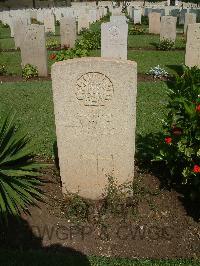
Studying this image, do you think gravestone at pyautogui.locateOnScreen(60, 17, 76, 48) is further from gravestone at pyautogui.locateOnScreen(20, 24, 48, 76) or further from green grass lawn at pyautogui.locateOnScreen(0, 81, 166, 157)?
green grass lawn at pyautogui.locateOnScreen(0, 81, 166, 157)

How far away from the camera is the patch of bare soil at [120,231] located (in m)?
3.69

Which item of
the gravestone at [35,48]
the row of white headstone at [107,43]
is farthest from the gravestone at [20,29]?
the gravestone at [35,48]

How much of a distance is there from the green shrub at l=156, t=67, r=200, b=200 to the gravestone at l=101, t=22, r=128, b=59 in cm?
625

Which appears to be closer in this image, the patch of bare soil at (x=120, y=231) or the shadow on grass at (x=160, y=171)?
the patch of bare soil at (x=120, y=231)

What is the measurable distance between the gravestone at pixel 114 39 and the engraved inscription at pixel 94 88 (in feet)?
23.0

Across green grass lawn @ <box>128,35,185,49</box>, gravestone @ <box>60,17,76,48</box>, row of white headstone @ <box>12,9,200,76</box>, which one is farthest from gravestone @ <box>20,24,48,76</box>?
green grass lawn @ <box>128,35,185,49</box>

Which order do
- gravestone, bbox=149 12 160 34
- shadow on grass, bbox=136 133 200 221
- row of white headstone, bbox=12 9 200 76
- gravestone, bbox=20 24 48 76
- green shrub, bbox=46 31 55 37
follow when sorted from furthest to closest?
green shrub, bbox=46 31 55 37 < gravestone, bbox=149 12 160 34 < gravestone, bbox=20 24 48 76 < row of white headstone, bbox=12 9 200 76 < shadow on grass, bbox=136 133 200 221

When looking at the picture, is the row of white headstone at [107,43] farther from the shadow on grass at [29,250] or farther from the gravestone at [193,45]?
the shadow on grass at [29,250]

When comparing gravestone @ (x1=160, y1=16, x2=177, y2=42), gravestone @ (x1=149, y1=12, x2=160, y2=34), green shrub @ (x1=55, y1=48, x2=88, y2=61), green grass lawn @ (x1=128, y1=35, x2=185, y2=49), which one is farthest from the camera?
gravestone @ (x1=149, y1=12, x2=160, y2=34)

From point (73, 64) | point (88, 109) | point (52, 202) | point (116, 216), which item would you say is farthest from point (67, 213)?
point (73, 64)

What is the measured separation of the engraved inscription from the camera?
3699 mm

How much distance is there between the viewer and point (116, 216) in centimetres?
408

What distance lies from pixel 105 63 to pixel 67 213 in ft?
6.07

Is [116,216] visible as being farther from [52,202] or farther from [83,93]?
[83,93]
